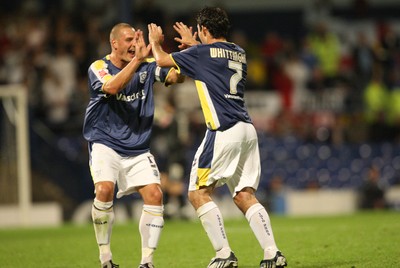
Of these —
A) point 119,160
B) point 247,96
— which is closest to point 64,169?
point 247,96

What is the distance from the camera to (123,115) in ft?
27.4

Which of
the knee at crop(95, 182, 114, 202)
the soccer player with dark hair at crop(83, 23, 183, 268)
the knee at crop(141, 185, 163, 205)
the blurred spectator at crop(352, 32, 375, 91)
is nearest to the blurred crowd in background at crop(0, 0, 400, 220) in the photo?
the blurred spectator at crop(352, 32, 375, 91)

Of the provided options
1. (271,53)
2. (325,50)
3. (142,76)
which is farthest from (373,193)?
(142,76)

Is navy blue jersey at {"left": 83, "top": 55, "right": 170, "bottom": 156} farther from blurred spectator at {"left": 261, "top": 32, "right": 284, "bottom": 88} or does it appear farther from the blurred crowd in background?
blurred spectator at {"left": 261, "top": 32, "right": 284, "bottom": 88}

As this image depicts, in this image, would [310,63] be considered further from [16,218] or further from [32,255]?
[32,255]

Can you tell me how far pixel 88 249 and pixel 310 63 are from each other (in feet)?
40.9

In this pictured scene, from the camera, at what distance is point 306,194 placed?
63.2 ft

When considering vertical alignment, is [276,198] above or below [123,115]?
below

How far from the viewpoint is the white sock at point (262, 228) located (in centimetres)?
757

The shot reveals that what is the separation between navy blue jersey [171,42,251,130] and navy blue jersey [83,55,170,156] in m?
0.66

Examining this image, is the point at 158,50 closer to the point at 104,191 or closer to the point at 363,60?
the point at 104,191

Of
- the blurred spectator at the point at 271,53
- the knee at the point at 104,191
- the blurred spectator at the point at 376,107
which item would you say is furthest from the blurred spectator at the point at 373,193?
the knee at the point at 104,191

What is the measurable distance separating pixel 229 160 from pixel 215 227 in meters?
0.60

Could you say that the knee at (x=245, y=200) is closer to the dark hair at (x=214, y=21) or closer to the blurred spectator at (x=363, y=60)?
the dark hair at (x=214, y=21)
